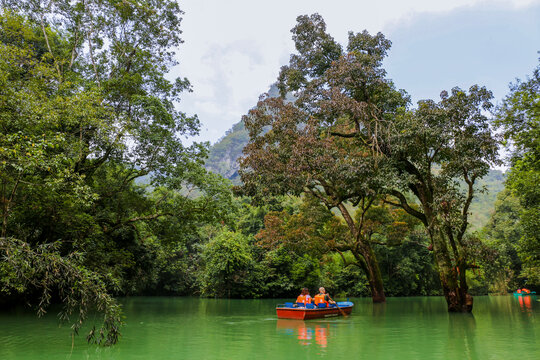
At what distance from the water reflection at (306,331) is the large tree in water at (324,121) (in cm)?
447

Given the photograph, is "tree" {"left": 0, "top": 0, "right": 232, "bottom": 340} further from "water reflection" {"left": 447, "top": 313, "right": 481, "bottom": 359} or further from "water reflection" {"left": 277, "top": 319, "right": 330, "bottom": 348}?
"water reflection" {"left": 447, "top": 313, "right": 481, "bottom": 359}

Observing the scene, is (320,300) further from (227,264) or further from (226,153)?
(226,153)

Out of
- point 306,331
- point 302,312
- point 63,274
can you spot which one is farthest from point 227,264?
point 63,274

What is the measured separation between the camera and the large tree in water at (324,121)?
13.9m

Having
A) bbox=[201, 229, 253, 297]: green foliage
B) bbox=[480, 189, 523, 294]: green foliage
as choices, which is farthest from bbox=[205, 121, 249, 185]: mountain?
bbox=[201, 229, 253, 297]: green foliage

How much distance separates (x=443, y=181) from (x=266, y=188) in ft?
24.1

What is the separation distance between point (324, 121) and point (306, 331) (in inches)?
354

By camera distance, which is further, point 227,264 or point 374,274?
point 227,264

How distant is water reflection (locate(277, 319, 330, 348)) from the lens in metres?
9.45

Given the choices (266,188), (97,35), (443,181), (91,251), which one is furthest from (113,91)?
(443,181)

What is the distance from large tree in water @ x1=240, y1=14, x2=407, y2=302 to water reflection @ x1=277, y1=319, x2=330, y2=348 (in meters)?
4.47

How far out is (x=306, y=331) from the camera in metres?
11.4

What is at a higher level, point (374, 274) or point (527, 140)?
point (527, 140)

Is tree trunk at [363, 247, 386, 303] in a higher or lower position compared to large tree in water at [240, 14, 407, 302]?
lower
